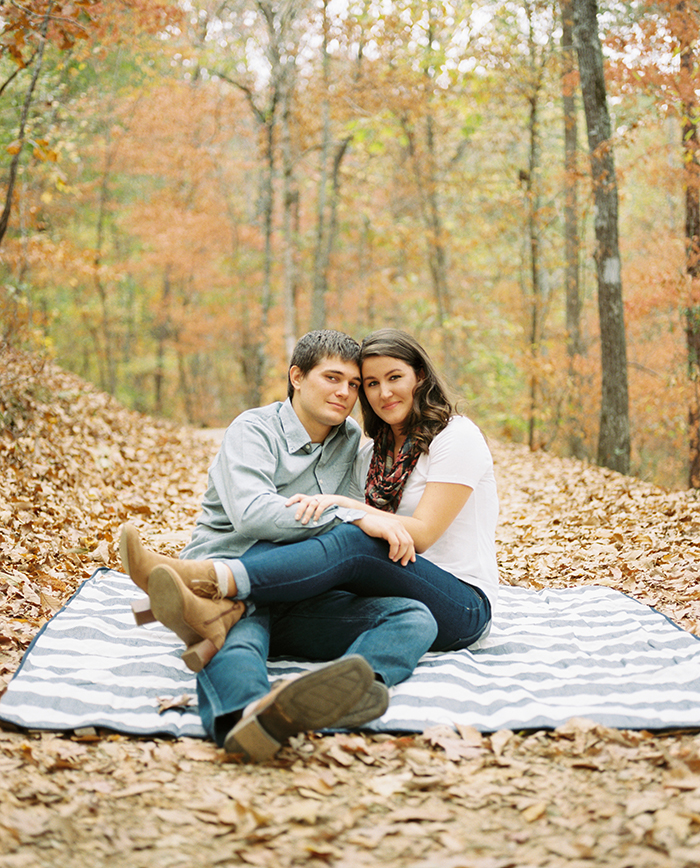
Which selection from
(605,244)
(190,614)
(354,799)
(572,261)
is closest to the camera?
(354,799)

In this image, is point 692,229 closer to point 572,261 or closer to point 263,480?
point 572,261

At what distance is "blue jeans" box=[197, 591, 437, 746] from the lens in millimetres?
2309

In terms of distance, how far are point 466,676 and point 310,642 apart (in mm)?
621

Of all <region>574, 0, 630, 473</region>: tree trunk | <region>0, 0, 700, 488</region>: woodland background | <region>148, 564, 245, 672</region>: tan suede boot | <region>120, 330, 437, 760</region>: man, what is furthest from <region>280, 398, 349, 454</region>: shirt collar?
<region>574, 0, 630, 473</region>: tree trunk

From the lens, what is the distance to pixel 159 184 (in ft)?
59.5

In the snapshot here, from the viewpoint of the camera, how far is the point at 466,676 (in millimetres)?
2793

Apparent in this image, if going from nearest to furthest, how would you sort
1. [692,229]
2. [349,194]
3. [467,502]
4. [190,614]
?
1. [190,614]
2. [467,502]
3. [692,229]
4. [349,194]

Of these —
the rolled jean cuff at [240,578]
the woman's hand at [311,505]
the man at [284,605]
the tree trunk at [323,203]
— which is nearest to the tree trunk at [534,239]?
the tree trunk at [323,203]

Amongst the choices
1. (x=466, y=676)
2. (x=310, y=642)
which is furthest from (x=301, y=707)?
(x=466, y=676)

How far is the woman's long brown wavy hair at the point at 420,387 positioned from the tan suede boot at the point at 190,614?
1.09 metres

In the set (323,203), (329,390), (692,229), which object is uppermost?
(323,203)

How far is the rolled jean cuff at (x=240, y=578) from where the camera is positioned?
254 centimetres

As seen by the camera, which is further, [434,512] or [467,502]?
[467,502]

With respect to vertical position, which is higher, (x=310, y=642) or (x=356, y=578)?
(x=356, y=578)
